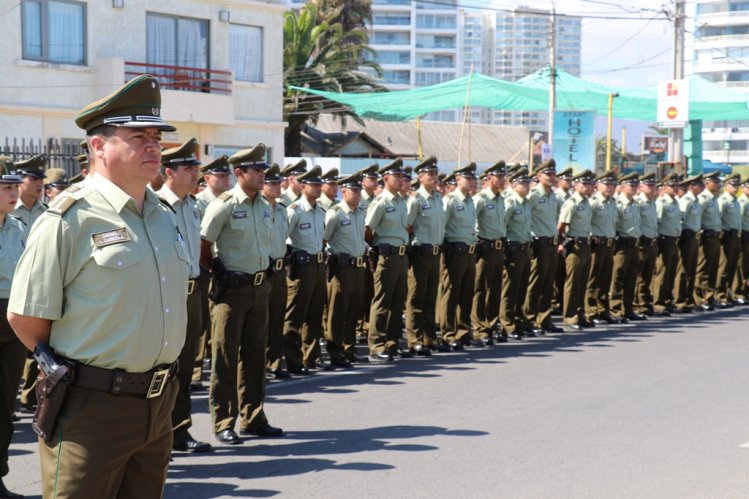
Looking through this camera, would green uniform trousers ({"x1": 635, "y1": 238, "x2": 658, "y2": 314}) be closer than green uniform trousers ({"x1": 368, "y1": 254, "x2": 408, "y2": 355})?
No

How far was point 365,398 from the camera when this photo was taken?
9.56m

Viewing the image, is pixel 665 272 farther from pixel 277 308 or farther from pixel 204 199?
pixel 204 199

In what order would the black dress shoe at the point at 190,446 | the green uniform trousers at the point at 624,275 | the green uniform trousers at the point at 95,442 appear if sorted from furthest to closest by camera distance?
the green uniform trousers at the point at 624,275 < the black dress shoe at the point at 190,446 < the green uniform trousers at the point at 95,442

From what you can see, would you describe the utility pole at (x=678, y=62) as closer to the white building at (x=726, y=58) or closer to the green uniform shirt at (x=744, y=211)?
the green uniform shirt at (x=744, y=211)

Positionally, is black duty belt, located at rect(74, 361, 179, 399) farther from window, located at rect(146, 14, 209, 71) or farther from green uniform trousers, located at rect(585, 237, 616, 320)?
window, located at rect(146, 14, 209, 71)

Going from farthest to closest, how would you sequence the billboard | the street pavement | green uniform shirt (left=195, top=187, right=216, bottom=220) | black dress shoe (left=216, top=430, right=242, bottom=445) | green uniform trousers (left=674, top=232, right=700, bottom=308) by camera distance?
the billboard → green uniform trousers (left=674, top=232, right=700, bottom=308) → green uniform shirt (left=195, top=187, right=216, bottom=220) → black dress shoe (left=216, top=430, right=242, bottom=445) → the street pavement

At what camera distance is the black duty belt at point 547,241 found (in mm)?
14266

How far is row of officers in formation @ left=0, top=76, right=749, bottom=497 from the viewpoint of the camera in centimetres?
390

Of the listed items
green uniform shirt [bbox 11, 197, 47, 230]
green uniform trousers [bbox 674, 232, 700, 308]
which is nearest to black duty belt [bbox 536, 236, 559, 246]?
green uniform trousers [bbox 674, 232, 700, 308]

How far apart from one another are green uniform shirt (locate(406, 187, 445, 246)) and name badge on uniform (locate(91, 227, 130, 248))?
28.2 ft

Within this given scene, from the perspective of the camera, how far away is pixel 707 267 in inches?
701

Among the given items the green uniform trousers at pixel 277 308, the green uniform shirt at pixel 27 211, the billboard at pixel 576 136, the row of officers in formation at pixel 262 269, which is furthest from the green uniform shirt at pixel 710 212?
the billboard at pixel 576 136

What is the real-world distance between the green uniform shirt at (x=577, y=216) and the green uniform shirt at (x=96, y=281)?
37.9 ft

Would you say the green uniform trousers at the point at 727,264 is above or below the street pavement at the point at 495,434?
above
